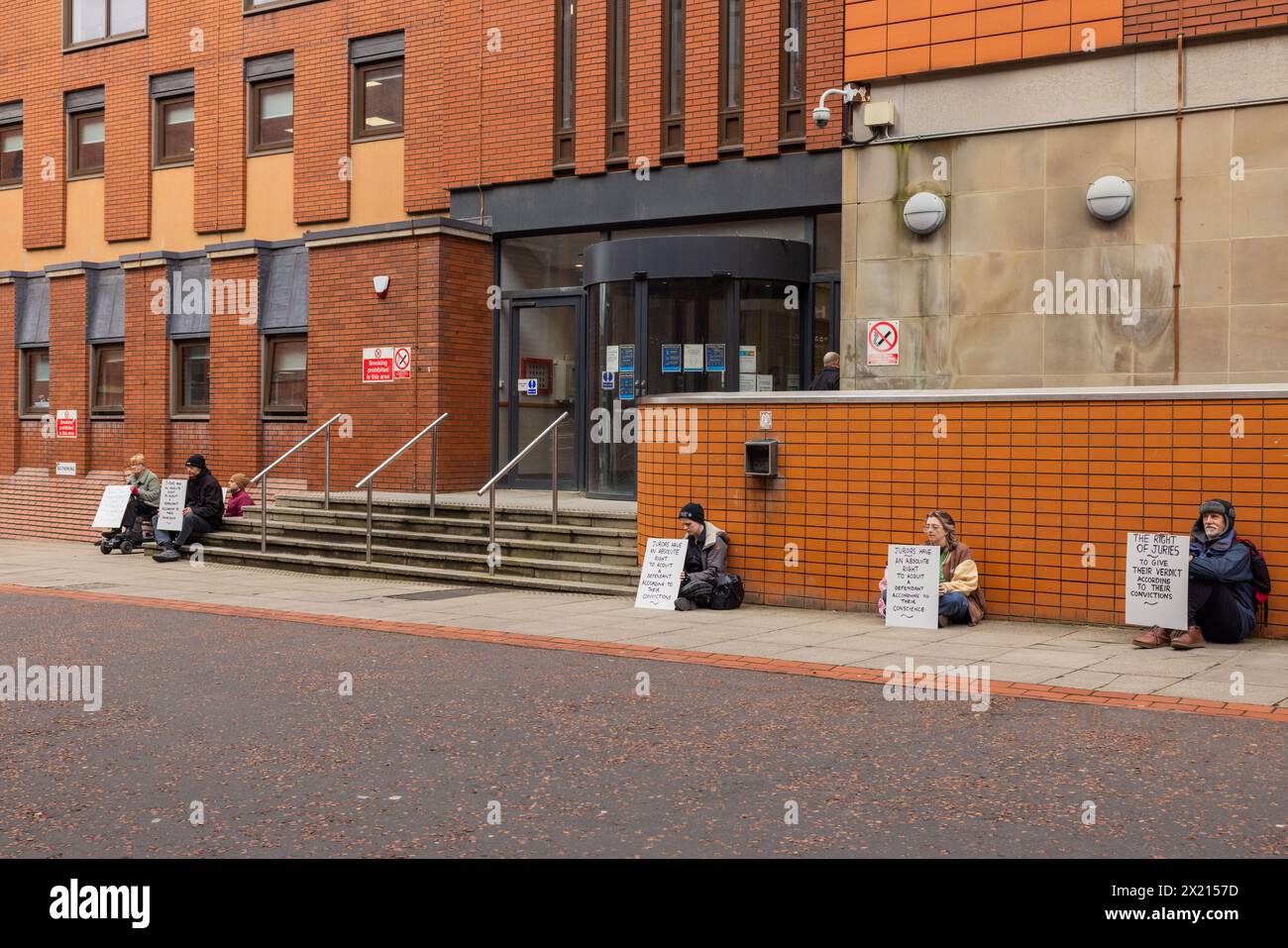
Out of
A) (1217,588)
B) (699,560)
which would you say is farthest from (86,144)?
(1217,588)

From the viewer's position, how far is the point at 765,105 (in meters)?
16.3

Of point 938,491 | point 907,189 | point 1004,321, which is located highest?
point 907,189

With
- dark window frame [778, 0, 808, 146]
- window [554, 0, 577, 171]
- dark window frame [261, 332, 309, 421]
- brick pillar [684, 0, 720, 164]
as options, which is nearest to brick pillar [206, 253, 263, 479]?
dark window frame [261, 332, 309, 421]

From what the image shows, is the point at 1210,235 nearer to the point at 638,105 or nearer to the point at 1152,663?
the point at 1152,663

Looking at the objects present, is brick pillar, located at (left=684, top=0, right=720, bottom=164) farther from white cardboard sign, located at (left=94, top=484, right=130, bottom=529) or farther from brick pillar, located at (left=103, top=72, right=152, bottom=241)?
brick pillar, located at (left=103, top=72, right=152, bottom=241)

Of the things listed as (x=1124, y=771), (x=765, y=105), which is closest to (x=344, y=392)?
(x=765, y=105)

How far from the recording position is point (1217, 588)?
9.46m

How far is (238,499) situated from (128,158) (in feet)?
26.2

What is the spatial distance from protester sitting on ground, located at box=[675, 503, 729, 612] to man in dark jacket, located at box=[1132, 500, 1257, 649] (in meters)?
3.78

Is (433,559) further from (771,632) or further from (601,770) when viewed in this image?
(601,770)

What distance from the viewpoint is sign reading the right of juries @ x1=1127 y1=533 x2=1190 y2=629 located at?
9.50 metres

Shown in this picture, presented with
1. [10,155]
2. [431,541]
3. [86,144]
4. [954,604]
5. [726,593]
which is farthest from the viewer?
[10,155]
